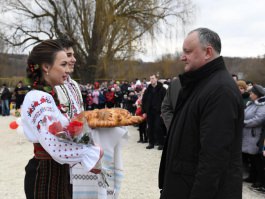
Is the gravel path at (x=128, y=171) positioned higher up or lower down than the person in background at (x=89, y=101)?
lower down

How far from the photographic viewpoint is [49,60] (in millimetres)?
2543

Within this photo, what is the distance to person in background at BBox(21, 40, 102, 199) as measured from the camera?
236 cm

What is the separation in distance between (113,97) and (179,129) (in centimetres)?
1632

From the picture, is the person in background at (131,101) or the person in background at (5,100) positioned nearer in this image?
the person in background at (131,101)

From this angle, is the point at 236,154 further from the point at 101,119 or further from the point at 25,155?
the point at 25,155

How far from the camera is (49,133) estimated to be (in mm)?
2334

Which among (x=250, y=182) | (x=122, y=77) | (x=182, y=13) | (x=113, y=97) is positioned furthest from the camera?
(x=122, y=77)

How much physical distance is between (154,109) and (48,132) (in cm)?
705

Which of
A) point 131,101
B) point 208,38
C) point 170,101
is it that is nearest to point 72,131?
point 208,38

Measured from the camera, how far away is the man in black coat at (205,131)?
210 cm

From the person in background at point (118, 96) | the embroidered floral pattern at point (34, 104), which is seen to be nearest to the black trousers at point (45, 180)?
the embroidered floral pattern at point (34, 104)

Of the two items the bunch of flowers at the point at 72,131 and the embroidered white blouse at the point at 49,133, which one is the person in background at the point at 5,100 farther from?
the bunch of flowers at the point at 72,131

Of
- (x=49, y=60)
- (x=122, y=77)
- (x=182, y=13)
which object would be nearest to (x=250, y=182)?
(x=49, y=60)

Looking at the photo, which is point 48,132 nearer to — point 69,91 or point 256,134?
point 69,91
